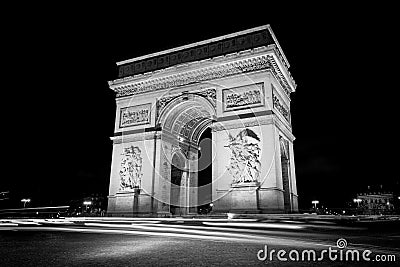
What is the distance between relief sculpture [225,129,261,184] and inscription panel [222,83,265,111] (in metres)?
1.64

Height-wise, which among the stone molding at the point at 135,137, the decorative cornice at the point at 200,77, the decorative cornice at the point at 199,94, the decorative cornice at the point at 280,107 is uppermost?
the decorative cornice at the point at 200,77

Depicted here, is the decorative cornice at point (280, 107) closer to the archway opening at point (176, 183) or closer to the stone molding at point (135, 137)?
the stone molding at point (135, 137)

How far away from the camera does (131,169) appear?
19.8 m

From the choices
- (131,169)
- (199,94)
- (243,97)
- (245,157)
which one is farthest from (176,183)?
(243,97)

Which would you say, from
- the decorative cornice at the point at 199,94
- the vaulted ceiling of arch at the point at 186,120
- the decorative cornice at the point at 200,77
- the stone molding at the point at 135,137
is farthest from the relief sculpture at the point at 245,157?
the stone molding at the point at 135,137

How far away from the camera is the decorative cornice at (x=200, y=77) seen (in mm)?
18188

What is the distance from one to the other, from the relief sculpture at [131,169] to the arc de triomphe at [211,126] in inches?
2.5

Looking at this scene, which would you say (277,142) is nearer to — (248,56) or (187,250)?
(248,56)

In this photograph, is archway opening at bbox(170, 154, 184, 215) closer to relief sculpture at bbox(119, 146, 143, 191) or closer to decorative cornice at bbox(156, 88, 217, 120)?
relief sculpture at bbox(119, 146, 143, 191)

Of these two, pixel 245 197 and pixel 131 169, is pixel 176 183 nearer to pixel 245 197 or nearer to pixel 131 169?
pixel 131 169

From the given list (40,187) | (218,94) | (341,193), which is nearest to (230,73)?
(218,94)

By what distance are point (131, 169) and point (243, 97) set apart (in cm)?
815

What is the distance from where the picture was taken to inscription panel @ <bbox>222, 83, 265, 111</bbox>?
17.7 metres

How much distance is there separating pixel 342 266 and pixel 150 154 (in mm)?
17071
